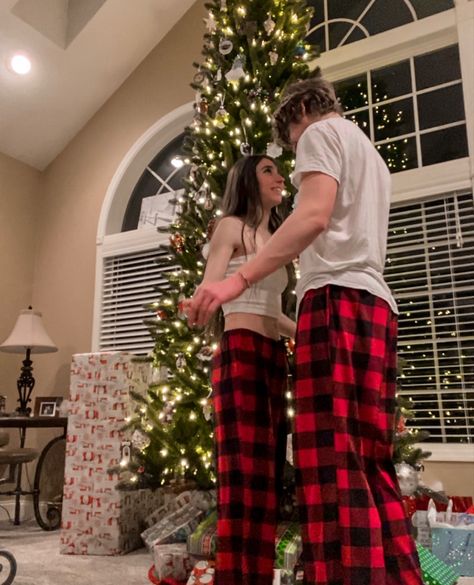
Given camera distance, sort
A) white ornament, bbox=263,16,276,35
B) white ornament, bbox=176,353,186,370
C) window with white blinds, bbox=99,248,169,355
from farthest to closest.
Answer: window with white blinds, bbox=99,248,169,355 < white ornament, bbox=263,16,276,35 < white ornament, bbox=176,353,186,370

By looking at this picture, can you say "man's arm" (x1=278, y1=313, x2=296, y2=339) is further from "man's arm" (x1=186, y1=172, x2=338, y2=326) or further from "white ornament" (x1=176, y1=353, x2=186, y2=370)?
"white ornament" (x1=176, y1=353, x2=186, y2=370)

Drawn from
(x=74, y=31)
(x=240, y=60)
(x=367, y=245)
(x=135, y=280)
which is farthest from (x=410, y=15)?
(x=367, y=245)

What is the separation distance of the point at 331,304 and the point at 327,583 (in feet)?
1.68

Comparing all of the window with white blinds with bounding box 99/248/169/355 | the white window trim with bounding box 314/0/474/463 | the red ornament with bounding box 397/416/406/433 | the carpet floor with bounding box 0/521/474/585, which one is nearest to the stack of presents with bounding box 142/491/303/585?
the carpet floor with bounding box 0/521/474/585

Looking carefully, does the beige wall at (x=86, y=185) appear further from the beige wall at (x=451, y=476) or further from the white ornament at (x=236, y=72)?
the beige wall at (x=451, y=476)

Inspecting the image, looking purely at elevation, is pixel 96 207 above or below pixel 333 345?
above

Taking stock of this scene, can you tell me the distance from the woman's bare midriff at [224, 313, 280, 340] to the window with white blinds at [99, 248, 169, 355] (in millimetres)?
2767

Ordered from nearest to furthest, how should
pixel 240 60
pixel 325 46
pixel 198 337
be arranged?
pixel 198 337, pixel 240 60, pixel 325 46

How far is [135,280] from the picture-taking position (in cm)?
432

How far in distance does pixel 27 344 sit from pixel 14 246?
3.65 ft

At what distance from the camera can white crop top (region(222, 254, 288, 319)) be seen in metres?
1.47

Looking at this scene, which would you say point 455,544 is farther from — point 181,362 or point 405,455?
point 181,362

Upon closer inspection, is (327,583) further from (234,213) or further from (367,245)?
(234,213)

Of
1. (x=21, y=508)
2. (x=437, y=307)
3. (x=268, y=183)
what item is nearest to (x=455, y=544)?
(x=437, y=307)
